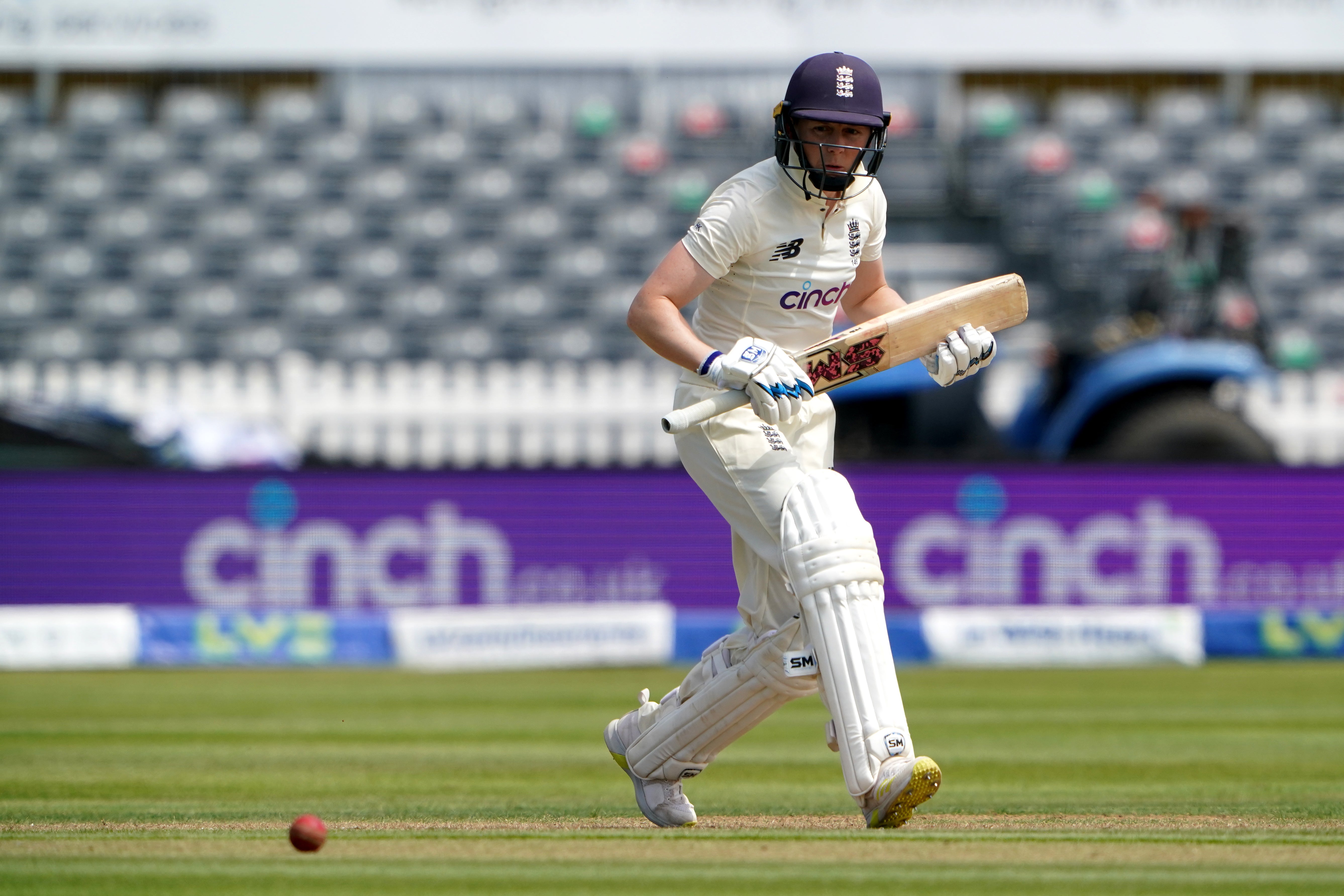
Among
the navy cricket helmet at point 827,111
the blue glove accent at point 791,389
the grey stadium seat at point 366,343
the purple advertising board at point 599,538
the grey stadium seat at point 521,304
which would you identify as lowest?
the purple advertising board at point 599,538

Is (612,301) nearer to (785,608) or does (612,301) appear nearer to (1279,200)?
(1279,200)

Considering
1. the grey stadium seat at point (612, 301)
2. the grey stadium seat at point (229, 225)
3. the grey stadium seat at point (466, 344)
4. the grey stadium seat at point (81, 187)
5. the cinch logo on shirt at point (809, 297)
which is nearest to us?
the cinch logo on shirt at point (809, 297)

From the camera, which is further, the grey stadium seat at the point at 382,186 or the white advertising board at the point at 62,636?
the grey stadium seat at the point at 382,186

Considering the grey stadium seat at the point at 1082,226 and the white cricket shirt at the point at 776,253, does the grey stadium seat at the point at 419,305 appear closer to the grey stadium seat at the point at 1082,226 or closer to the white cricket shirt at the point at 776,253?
the grey stadium seat at the point at 1082,226

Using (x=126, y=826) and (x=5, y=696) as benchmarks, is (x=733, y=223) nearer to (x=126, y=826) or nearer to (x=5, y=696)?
(x=126, y=826)

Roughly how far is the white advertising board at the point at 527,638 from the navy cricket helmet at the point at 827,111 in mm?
6265

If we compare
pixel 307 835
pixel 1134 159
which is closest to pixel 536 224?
pixel 1134 159

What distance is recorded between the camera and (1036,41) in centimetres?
1523

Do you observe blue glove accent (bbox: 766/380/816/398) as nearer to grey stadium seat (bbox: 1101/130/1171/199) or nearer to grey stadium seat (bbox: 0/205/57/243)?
grey stadium seat (bbox: 1101/130/1171/199)

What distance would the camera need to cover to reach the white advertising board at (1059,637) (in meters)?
A: 10.3

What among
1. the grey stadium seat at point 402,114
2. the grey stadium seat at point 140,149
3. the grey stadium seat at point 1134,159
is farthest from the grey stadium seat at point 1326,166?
the grey stadium seat at point 140,149

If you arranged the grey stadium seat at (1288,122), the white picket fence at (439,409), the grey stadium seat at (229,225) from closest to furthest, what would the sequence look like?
the white picket fence at (439,409) < the grey stadium seat at (229,225) < the grey stadium seat at (1288,122)

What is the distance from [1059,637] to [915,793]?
681 centimetres

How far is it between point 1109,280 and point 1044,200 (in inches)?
44.0
